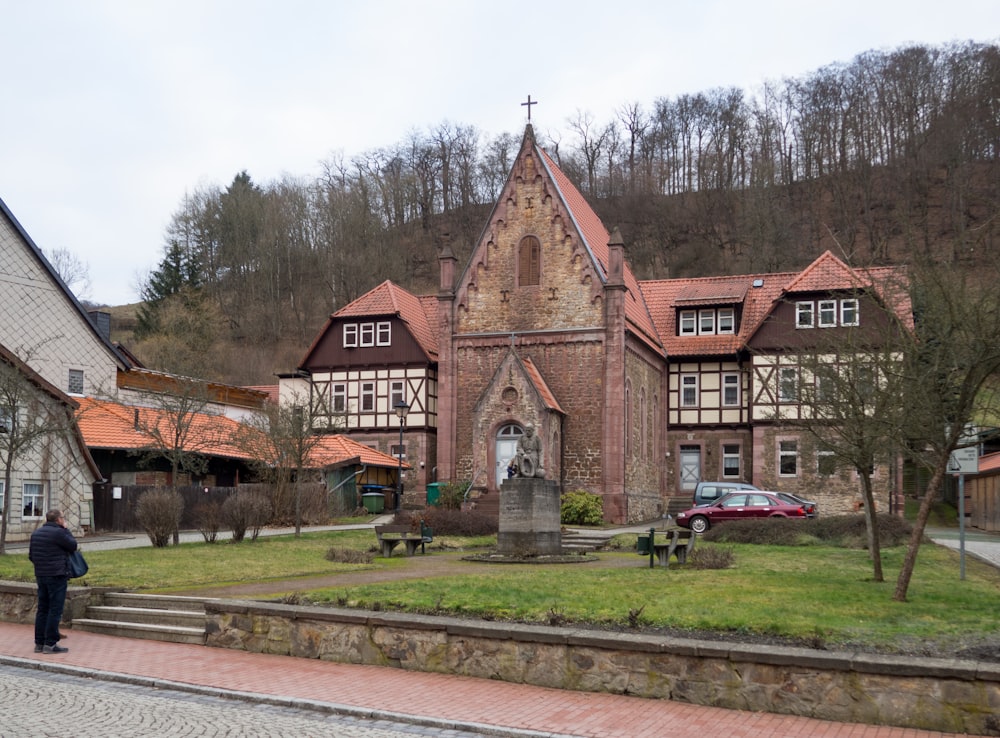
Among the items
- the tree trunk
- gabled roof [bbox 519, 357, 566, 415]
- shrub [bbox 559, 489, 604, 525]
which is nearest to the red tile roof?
gabled roof [bbox 519, 357, 566, 415]

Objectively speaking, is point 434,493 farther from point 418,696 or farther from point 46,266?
point 418,696

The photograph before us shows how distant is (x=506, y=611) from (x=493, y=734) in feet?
11.3

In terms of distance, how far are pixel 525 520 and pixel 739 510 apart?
35.4ft

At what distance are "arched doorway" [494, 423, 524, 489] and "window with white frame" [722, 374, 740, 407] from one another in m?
12.0

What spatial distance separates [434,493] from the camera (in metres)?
41.2

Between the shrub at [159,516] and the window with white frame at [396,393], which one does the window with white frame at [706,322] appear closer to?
the window with white frame at [396,393]

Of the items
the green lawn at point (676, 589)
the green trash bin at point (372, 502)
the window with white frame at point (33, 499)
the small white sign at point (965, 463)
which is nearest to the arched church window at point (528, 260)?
the green trash bin at point (372, 502)

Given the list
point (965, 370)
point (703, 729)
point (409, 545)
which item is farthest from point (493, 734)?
point (409, 545)

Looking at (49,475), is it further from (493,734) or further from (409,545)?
(493,734)

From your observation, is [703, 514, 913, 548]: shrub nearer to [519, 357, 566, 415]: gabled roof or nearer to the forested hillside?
[519, 357, 566, 415]: gabled roof

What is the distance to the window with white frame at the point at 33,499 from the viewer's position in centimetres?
3008

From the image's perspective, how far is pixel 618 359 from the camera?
39.3m

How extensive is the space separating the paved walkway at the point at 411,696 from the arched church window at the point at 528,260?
96.4 ft

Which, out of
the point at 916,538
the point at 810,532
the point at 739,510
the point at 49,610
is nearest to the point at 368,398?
the point at 739,510
